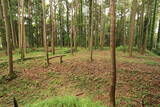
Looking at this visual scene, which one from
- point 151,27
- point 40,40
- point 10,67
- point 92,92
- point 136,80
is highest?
point 151,27

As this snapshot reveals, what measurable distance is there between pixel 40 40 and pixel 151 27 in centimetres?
2422

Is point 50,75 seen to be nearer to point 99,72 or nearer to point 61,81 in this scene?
point 61,81

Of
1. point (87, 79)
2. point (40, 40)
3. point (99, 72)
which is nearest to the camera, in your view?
point (87, 79)

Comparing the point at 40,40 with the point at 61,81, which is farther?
the point at 40,40

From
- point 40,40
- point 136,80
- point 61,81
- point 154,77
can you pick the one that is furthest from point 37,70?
point 40,40

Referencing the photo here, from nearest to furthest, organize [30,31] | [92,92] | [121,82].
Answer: [92,92], [121,82], [30,31]

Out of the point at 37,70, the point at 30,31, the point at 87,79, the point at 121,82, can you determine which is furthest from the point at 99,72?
the point at 30,31

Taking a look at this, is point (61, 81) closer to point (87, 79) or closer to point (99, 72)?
point (87, 79)

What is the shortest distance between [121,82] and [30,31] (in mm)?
21740

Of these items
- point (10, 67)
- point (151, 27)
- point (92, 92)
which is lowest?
point (92, 92)

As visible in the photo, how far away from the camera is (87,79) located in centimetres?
681

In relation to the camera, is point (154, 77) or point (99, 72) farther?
point (99, 72)

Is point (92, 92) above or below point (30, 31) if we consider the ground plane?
below

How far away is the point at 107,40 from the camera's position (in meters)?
32.1
